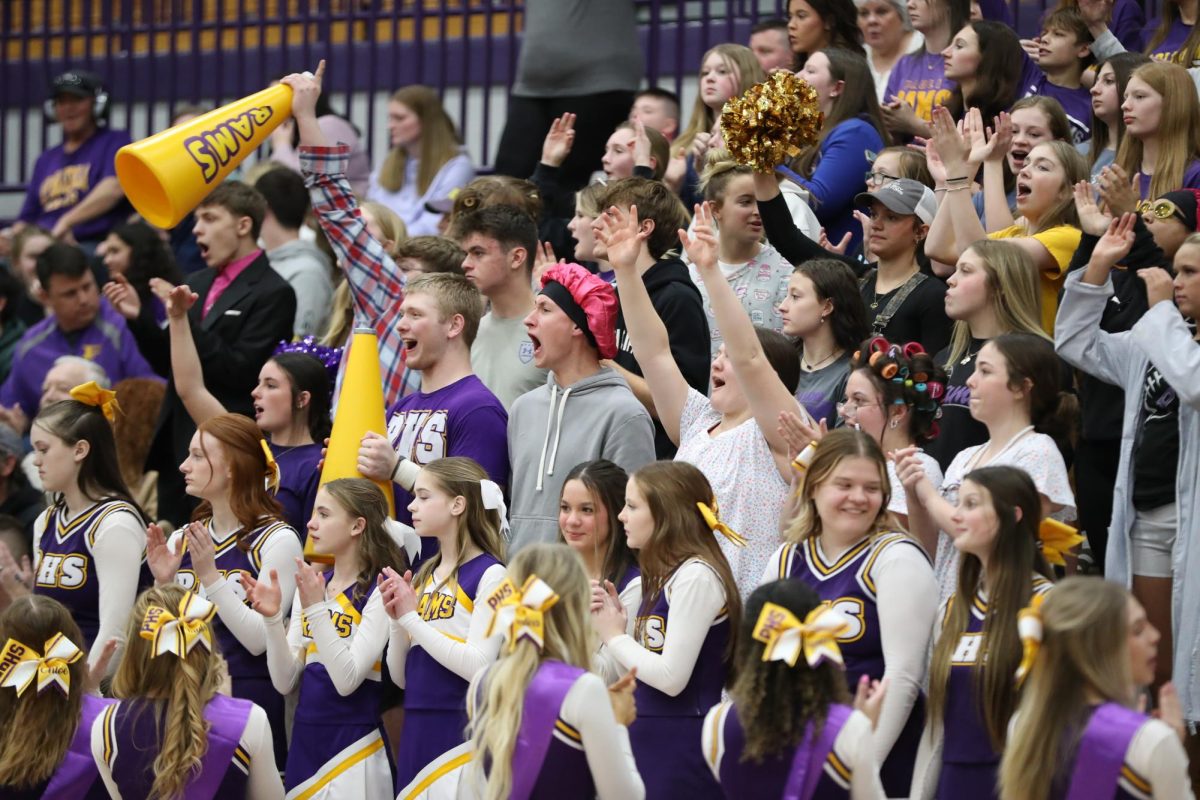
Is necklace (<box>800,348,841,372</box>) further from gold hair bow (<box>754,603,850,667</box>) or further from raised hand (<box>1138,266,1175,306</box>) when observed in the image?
gold hair bow (<box>754,603,850,667</box>)

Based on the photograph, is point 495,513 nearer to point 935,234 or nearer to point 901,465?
point 901,465

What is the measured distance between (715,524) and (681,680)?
49 centimetres

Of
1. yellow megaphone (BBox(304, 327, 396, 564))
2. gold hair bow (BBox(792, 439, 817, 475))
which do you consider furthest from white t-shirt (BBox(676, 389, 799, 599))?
yellow megaphone (BBox(304, 327, 396, 564))

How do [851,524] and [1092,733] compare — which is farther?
[851,524]

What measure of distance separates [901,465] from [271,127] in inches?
137

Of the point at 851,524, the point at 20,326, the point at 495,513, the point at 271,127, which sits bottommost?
the point at 20,326

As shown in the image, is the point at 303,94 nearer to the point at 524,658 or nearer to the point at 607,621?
the point at 607,621

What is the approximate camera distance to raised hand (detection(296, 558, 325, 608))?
6453 millimetres

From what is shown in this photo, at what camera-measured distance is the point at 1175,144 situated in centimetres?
748

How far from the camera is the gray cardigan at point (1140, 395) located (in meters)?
6.01

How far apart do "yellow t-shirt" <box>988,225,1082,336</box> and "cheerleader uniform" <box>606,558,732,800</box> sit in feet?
7.03

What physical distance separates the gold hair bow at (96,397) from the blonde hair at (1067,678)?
4435 mm

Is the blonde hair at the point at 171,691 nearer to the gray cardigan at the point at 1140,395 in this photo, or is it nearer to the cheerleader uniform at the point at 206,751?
the cheerleader uniform at the point at 206,751

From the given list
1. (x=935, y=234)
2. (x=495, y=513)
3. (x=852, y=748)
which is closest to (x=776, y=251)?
(x=935, y=234)
